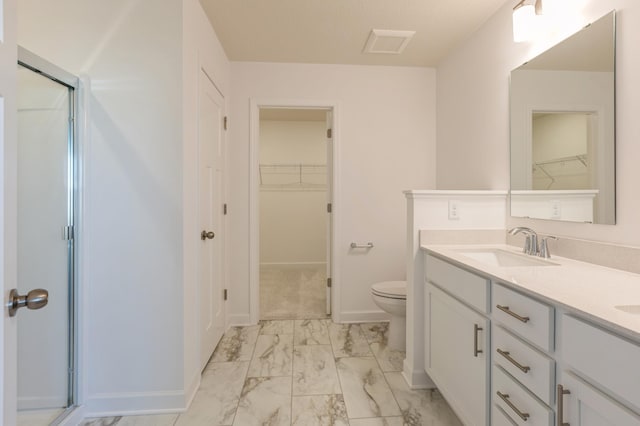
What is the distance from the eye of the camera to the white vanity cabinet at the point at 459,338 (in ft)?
4.36

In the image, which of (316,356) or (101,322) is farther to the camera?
(316,356)

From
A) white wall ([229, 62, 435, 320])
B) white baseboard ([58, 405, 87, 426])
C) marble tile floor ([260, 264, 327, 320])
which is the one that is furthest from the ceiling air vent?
white baseboard ([58, 405, 87, 426])

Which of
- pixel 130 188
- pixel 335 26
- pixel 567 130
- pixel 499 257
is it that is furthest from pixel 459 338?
pixel 335 26

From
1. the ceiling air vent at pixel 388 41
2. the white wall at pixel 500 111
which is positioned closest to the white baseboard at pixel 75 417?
the white wall at pixel 500 111

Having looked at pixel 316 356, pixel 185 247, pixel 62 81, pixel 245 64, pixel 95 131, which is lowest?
pixel 316 356

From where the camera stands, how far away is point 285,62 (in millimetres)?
2932

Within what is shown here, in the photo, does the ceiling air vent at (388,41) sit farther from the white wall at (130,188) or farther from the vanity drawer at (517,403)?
the vanity drawer at (517,403)

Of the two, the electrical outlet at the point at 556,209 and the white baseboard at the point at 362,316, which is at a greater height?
the electrical outlet at the point at 556,209

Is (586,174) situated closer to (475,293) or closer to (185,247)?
(475,293)

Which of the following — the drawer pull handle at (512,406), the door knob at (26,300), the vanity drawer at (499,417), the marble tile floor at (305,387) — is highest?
the door knob at (26,300)

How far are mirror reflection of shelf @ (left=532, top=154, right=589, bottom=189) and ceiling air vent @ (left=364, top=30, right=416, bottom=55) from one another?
1.35m

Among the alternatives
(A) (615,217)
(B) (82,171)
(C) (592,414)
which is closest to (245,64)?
(B) (82,171)

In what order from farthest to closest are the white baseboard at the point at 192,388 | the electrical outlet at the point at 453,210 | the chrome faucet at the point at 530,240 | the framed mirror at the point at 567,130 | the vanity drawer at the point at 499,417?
the electrical outlet at the point at 453,210
the white baseboard at the point at 192,388
the chrome faucet at the point at 530,240
the framed mirror at the point at 567,130
the vanity drawer at the point at 499,417

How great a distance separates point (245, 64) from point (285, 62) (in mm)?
358
